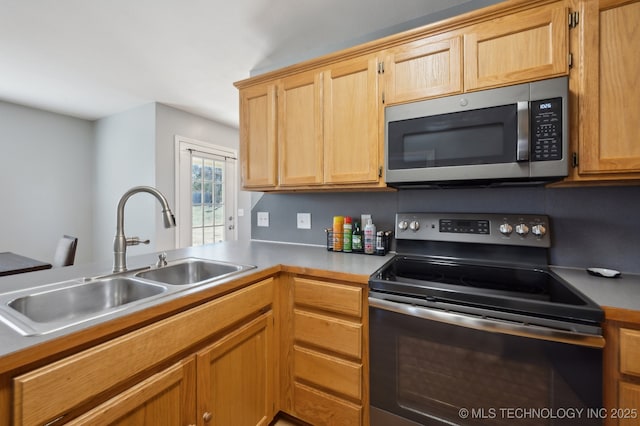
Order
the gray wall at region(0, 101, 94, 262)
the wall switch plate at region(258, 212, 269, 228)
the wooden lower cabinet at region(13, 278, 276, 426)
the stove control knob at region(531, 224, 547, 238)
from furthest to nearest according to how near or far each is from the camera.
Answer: the gray wall at region(0, 101, 94, 262) < the wall switch plate at region(258, 212, 269, 228) < the stove control knob at region(531, 224, 547, 238) < the wooden lower cabinet at region(13, 278, 276, 426)

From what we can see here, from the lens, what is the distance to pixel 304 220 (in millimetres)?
2059

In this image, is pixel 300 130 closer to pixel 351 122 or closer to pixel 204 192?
pixel 351 122

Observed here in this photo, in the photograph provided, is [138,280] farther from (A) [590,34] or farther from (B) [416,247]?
(A) [590,34]

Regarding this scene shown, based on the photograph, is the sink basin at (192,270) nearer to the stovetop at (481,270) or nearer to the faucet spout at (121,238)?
the faucet spout at (121,238)

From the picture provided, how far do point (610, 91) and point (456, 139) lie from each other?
561 mm

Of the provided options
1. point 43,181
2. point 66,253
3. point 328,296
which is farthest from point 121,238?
point 43,181

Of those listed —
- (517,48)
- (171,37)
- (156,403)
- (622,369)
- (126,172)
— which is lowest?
(156,403)

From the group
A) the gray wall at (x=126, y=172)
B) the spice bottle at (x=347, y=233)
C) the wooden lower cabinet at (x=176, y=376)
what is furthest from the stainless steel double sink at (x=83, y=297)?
the gray wall at (x=126, y=172)

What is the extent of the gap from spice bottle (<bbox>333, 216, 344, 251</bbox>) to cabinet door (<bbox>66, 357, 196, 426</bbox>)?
103 centimetres

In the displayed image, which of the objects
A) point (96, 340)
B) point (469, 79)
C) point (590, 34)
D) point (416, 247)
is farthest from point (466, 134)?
point (96, 340)

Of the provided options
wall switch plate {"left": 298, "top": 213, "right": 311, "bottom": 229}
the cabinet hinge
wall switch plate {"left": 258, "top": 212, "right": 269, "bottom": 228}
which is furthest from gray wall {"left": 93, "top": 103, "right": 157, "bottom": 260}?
the cabinet hinge

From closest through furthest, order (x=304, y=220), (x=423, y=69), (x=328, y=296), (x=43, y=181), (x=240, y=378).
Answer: (x=240, y=378) < (x=328, y=296) < (x=423, y=69) < (x=304, y=220) < (x=43, y=181)

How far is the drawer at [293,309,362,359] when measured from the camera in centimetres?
122

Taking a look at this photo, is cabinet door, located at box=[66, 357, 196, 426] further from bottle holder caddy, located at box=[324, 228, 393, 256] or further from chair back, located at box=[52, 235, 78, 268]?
chair back, located at box=[52, 235, 78, 268]
